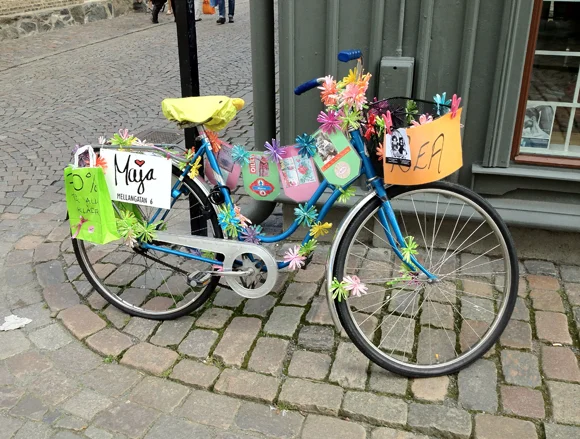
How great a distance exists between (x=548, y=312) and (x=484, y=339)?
1.97 feet

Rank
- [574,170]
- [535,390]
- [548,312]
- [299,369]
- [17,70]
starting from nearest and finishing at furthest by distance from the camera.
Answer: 1. [535,390]
2. [299,369]
3. [548,312]
4. [574,170]
5. [17,70]

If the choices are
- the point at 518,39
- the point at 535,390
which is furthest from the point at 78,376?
the point at 518,39

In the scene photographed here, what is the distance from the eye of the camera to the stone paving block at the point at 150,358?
2.96 m

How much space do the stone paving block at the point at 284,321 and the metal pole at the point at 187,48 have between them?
41.1 inches

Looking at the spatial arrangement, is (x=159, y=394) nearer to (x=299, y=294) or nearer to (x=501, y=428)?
(x=299, y=294)

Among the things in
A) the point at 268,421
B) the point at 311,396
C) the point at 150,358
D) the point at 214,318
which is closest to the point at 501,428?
the point at 311,396

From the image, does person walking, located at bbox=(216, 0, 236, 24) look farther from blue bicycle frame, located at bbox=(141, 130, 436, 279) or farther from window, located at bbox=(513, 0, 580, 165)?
blue bicycle frame, located at bbox=(141, 130, 436, 279)

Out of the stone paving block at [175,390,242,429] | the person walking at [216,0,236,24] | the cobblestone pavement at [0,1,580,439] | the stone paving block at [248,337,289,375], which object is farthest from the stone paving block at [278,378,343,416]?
the person walking at [216,0,236,24]

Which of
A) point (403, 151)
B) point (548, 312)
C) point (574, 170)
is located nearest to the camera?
point (403, 151)

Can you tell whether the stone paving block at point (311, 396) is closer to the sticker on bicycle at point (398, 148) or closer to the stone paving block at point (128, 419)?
the stone paving block at point (128, 419)

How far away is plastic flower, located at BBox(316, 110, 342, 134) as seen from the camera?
2662 mm

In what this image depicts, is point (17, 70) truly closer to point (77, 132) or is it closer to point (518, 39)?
point (77, 132)

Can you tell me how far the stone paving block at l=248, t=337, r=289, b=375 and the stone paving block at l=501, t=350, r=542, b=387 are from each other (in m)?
1.03

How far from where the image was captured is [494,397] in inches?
106
